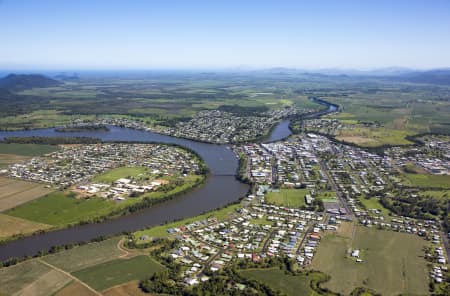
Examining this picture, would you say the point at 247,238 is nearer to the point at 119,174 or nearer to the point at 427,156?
the point at 119,174

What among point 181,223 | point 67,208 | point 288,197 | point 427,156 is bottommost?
point 181,223

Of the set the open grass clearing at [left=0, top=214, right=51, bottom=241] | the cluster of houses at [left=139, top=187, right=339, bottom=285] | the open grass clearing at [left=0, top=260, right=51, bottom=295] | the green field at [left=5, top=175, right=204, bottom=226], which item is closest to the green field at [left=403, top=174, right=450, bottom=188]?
the cluster of houses at [left=139, top=187, right=339, bottom=285]

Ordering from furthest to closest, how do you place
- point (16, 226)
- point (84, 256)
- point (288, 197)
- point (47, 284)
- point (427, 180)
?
1. point (427, 180)
2. point (288, 197)
3. point (16, 226)
4. point (84, 256)
5. point (47, 284)

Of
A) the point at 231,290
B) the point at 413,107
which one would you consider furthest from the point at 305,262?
the point at 413,107

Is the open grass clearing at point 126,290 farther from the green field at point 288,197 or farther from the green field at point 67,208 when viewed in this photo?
the green field at point 288,197

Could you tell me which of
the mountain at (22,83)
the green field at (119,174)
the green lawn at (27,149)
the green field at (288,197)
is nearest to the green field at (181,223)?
the green field at (288,197)

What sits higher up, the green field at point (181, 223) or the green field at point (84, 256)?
the green field at point (181, 223)

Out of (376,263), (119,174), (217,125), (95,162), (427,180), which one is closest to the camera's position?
(376,263)

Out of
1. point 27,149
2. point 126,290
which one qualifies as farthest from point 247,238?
point 27,149
